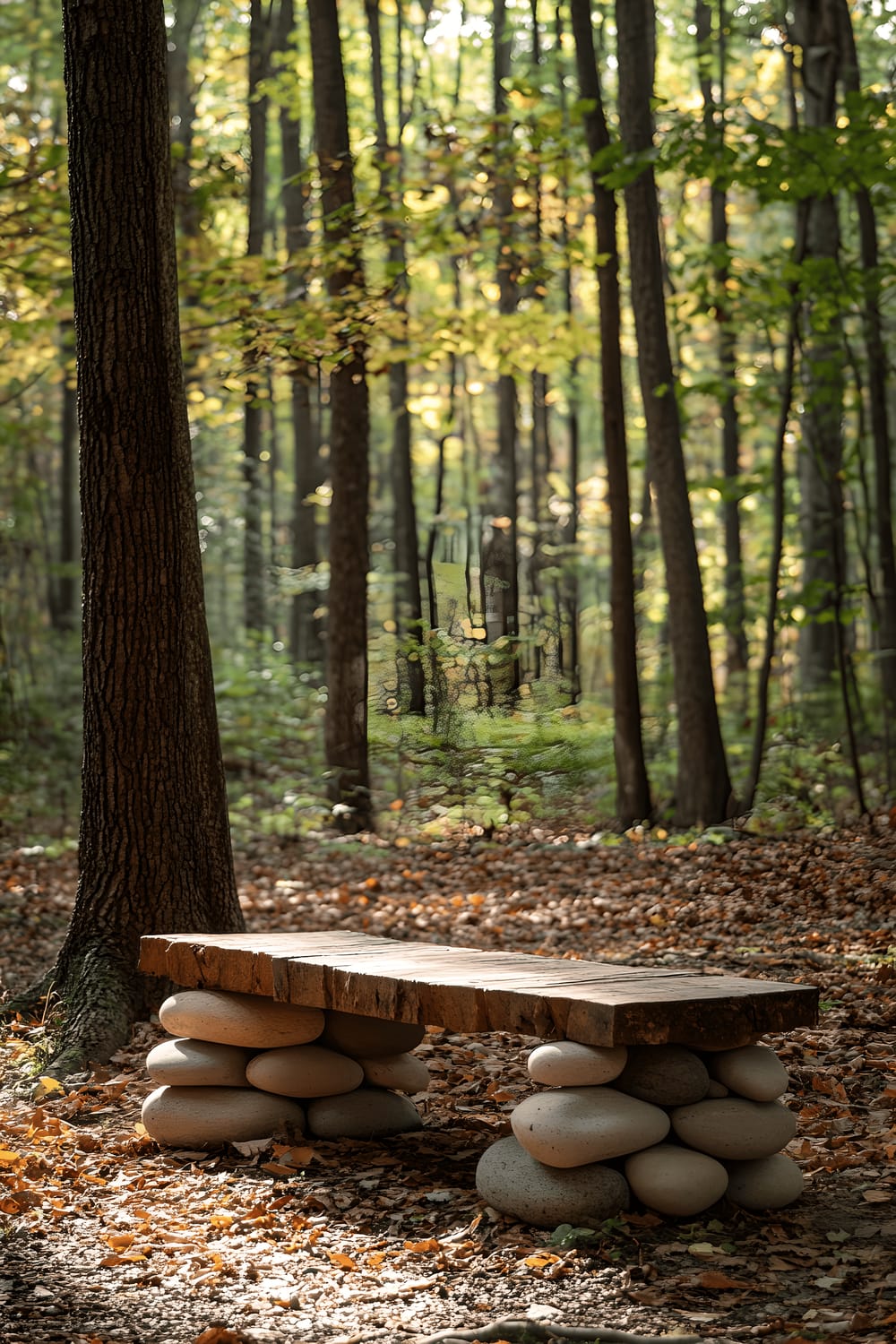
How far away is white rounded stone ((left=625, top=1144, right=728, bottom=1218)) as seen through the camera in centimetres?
353

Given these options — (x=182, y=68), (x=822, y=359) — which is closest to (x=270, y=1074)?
(x=822, y=359)

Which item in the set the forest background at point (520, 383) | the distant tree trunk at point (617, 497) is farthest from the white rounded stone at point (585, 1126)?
the distant tree trunk at point (617, 497)

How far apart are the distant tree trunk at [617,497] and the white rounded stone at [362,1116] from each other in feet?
21.8

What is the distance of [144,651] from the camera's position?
18.9ft

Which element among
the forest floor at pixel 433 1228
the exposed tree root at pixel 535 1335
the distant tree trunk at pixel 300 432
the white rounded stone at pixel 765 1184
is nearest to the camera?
the exposed tree root at pixel 535 1335

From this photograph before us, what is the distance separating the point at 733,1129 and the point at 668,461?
26.7 ft

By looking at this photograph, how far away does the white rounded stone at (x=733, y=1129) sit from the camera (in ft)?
11.9

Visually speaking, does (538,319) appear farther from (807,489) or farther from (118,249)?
(118,249)

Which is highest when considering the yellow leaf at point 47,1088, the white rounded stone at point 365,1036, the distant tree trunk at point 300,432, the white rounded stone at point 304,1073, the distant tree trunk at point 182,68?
the distant tree trunk at point 182,68

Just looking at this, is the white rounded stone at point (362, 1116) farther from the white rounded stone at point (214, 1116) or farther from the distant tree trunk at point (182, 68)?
the distant tree trunk at point (182, 68)

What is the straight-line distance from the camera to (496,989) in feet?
12.0

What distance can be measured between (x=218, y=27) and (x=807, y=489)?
15.7 m

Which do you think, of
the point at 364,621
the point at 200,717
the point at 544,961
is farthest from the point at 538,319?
the point at 544,961

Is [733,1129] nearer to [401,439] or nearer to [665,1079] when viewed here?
[665,1079]
